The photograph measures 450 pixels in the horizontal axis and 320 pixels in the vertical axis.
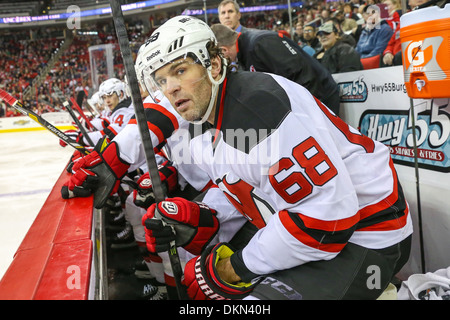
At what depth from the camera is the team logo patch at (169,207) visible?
112cm

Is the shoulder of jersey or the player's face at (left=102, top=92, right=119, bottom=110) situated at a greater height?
the shoulder of jersey

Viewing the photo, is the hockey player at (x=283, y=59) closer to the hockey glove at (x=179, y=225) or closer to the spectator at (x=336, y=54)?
the spectator at (x=336, y=54)

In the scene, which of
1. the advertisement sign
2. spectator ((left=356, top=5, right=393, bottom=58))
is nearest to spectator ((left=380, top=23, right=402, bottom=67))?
spectator ((left=356, top=5, right=393, bottom=58))

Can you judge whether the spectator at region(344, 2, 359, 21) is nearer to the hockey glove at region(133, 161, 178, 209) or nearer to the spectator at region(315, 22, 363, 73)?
the spectator at region(315, 22, 363, 73)

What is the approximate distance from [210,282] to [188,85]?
0.53 meters

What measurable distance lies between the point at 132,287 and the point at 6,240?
0.87 meters

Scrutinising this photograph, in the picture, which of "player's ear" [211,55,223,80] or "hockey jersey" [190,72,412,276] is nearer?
"hockey jersey" [190,72,412,276]

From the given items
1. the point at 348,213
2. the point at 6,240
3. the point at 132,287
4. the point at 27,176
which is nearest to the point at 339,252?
the point at 348,213

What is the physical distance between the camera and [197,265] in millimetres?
1064

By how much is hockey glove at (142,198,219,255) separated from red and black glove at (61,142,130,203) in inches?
14.3

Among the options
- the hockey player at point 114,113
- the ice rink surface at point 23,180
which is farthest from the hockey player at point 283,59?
the ice rink surface at point 23,180

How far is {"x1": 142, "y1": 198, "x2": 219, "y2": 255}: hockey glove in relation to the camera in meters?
1.11

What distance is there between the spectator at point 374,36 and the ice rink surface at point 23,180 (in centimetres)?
309

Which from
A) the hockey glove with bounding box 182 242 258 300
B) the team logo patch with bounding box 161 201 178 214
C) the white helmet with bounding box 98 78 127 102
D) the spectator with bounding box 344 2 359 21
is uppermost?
the spectator with bounding box 344 2 359 21
